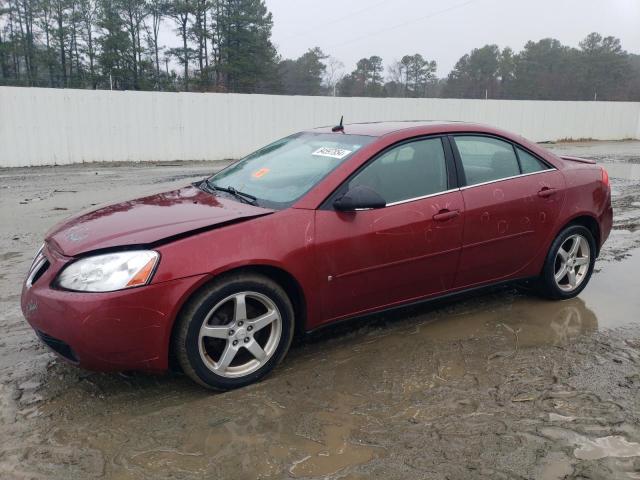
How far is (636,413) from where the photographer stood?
310 cm

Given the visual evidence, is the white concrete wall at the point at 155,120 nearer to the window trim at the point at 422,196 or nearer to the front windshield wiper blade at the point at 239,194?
the front windshield wiper blade at the point at 239,194

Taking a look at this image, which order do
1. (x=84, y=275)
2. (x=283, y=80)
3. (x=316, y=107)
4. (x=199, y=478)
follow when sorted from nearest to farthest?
(x=199, y=478)
(x=84, y=275)
(x=316, y=107)
(x=283, y=80)

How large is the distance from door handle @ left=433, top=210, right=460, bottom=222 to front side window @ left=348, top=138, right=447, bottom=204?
0.17 m

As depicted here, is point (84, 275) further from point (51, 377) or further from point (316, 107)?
point (316, 107)

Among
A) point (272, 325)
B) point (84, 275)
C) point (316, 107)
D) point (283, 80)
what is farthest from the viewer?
point (283, 80)

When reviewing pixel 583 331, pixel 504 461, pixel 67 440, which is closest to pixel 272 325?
pixel 67 440

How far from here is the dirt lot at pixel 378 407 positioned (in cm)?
267

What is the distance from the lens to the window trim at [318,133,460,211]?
11.9 ft

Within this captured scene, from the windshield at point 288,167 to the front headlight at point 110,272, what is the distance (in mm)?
A: 919

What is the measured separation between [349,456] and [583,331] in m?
2.44

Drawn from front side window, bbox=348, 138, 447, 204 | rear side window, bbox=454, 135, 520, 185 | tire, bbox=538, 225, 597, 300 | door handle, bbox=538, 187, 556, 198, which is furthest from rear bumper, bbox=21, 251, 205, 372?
tire, bbox=538, 225, 597, 300

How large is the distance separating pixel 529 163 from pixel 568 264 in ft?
3.18

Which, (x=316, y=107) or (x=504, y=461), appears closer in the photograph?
(x=504, y=461)

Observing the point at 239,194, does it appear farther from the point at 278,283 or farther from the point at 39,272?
the point at 39,272
